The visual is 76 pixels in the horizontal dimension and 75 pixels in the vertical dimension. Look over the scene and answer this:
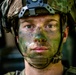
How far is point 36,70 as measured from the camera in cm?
473

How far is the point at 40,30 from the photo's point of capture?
179 inches

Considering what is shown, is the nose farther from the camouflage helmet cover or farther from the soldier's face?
the camouflage helmet cover

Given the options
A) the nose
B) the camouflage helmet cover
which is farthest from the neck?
the camouflage helmet cover

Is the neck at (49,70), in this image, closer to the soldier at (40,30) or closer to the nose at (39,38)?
the soldier at (40,30)

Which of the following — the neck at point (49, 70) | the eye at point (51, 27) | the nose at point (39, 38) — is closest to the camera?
the nose at point (39, 38)

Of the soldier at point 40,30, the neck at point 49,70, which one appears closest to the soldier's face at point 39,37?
the soldier at point 40,30

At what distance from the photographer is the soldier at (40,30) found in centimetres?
455

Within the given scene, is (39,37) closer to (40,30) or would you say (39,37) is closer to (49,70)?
(40,30)

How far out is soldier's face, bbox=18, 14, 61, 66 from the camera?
178 inches

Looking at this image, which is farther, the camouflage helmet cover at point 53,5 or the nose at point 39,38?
the camouflage helmet cover at point 53,5

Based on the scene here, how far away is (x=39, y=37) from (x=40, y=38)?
1 centimetres

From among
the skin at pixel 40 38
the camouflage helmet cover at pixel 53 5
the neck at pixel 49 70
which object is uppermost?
the camouflage helmet cover at pixel 53 5

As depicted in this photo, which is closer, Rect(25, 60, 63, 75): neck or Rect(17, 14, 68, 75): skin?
Rect(17, 14, 68, 75): skin

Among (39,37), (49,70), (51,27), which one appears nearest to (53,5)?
(51,27)
